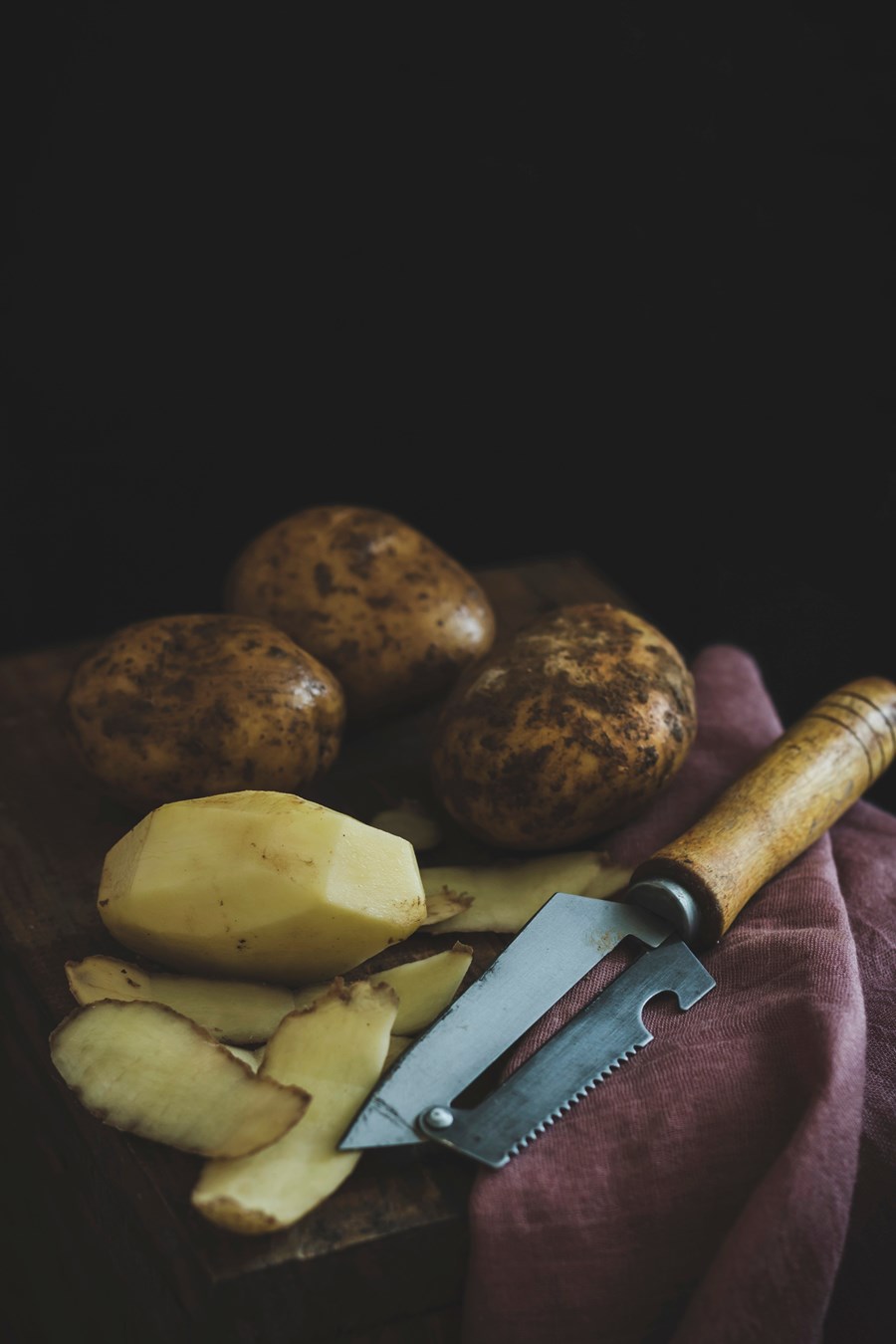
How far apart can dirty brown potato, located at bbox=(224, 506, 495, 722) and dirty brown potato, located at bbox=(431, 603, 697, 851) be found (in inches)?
5.6

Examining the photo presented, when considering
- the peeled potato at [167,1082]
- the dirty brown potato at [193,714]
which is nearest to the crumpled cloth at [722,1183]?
the peeled potato at [167,1082]

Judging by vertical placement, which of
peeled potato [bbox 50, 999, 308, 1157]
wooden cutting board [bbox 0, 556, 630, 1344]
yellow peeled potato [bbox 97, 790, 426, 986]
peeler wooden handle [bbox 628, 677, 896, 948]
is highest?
peeler wooden handle [bbox 628, 677, 896, 948]

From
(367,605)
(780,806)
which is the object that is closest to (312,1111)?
(780,806)

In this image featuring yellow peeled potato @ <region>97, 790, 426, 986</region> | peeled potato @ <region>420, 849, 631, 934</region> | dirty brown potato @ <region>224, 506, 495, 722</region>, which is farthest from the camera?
dirty brown potato @ <region>224, 506, 495, 722</region>

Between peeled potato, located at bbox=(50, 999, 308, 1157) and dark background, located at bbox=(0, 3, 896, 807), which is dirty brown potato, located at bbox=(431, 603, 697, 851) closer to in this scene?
peeled potato, located at bbox=(50, 999, 308, 1157)

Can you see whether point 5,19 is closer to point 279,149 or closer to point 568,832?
point 279,149

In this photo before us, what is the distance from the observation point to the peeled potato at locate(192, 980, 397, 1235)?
805 millimetres

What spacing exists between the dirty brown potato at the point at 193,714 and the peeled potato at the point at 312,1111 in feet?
1.04

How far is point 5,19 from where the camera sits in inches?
60.5

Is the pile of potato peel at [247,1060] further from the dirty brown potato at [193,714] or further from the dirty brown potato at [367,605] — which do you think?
the dirty brown potato at [367,605]

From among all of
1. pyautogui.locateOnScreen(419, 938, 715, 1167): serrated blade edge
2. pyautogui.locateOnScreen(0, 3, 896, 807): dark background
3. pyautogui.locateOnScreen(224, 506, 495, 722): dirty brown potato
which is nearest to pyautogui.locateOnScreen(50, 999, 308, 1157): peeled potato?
pyautogui.locateOnScreen(419, 938, 715, 1167): serrated blade edge

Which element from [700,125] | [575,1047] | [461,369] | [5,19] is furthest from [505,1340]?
[5,19]

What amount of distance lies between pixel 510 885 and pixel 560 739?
15 cm

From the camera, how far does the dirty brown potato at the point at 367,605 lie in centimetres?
135
